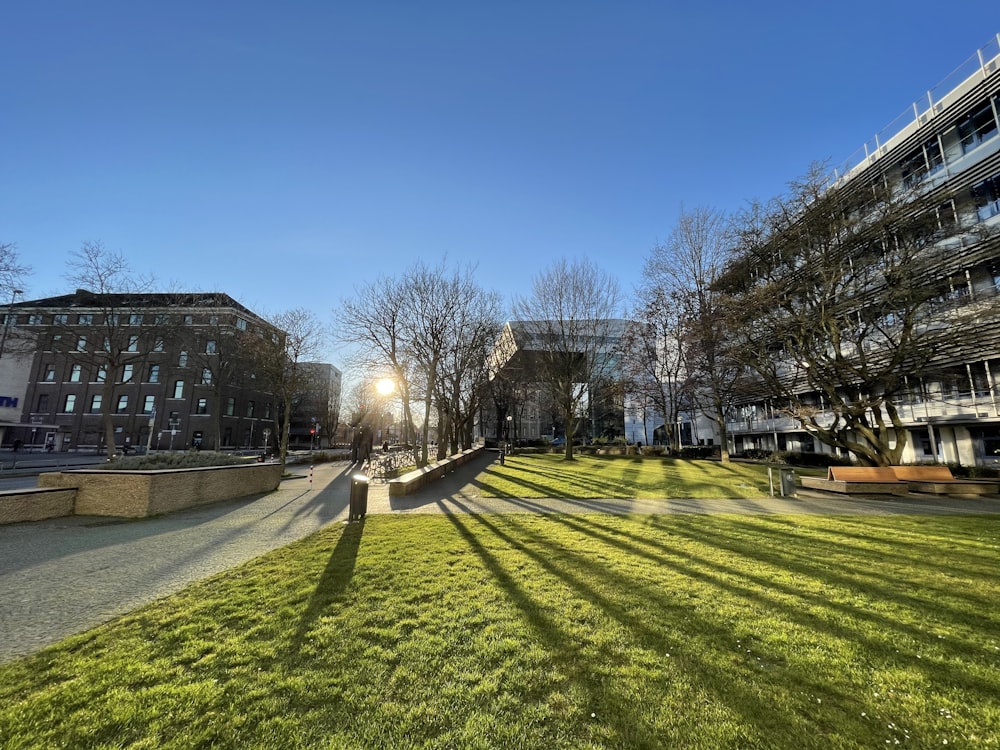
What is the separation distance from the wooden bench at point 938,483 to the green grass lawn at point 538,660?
12.3 metres

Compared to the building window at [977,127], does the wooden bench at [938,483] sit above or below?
below

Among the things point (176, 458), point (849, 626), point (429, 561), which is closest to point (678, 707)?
point (849, 626)

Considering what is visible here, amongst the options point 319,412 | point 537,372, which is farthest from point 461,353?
point 319,412

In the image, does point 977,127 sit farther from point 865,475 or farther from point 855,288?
point 865,475

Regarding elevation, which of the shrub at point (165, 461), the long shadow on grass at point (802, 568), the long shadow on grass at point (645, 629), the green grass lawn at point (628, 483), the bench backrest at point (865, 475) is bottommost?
the green grass lawn at point (628, 483)

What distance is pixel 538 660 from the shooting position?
11.6ft

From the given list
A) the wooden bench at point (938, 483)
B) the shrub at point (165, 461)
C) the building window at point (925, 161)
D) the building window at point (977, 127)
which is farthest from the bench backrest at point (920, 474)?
the shrub at point (165, 461)

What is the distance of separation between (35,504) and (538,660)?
1243 cm

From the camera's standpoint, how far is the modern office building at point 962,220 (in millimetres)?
20986

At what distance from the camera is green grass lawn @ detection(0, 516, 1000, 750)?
264 centimetres

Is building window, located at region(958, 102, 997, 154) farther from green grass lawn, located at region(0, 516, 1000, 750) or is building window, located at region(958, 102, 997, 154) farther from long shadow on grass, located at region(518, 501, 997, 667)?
green grass lawn, located at region(0, 516, 1000, 750)

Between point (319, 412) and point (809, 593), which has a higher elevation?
point (319, 412)

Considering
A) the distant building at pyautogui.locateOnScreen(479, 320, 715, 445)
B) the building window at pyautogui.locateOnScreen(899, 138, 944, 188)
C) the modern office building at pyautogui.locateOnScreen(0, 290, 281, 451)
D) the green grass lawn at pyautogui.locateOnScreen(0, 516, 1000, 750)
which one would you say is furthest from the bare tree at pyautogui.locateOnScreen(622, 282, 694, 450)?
the modern office building at pyautogui.locateOnScreen(0, 290, 281, 451)

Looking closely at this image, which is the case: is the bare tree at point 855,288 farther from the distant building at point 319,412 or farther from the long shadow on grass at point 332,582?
the distant building at point 319,412
